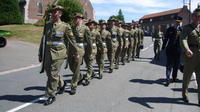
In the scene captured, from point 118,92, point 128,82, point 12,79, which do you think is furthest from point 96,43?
point 12,79

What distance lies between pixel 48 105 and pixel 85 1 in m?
55.1

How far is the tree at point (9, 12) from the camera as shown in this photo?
3619 centimetres

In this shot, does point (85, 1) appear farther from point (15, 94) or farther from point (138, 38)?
point (15, 94)

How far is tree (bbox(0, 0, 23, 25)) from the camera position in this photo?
119ft

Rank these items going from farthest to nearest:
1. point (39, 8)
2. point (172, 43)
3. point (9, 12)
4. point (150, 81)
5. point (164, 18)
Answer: point (164, 18), point (39, 8), point (9, 12), point (150, 81), point (172, 43)

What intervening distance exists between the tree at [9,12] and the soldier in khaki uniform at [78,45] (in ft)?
98.6

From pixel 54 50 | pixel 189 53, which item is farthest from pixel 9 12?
pixel 189 53

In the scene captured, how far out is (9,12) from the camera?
121 ft

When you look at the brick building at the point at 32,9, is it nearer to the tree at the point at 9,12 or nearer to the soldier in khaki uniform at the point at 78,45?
the tree at the point at 9,12

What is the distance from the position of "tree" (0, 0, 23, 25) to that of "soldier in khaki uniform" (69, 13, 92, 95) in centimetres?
3005

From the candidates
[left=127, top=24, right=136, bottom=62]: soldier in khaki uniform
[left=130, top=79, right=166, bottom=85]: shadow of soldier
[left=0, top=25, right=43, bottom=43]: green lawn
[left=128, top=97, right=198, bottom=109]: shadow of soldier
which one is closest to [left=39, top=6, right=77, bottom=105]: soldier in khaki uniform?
[left=128, top=97, right=198, bottom=109]: shadow of soldier

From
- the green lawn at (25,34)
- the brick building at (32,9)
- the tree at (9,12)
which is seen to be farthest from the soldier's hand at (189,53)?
the brick building at (32,9)

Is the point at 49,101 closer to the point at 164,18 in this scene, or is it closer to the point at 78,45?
the point at 78,45

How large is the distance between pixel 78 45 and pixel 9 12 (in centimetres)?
3123
